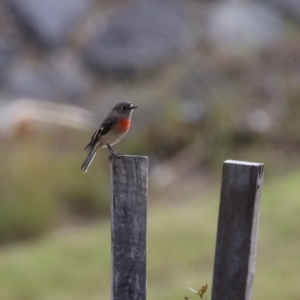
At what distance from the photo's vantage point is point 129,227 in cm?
356

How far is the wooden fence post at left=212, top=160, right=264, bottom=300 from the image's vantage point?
10.8 ft

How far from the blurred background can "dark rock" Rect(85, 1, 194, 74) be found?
0.12 ft

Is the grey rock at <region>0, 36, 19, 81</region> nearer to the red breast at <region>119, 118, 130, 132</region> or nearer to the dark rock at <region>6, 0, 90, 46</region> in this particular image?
the dark rock at <region>6, 0, 90, 46</region>

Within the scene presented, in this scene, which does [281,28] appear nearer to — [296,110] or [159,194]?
[296,110]

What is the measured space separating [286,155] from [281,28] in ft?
21.0

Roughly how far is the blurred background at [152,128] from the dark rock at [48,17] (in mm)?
31

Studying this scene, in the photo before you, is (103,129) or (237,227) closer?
(237,227)

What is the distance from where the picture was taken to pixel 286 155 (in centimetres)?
1448

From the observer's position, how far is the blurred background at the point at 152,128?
9.55 meters

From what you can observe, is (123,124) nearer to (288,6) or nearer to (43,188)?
(43,188)

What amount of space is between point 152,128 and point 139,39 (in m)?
4.77

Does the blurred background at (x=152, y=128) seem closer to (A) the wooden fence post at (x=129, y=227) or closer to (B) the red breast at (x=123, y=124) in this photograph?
(B) the red breast at (x=123, y=124)

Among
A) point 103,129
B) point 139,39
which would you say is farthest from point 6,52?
point 103,129

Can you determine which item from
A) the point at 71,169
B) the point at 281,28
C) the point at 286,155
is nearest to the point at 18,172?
the point at 71,169
